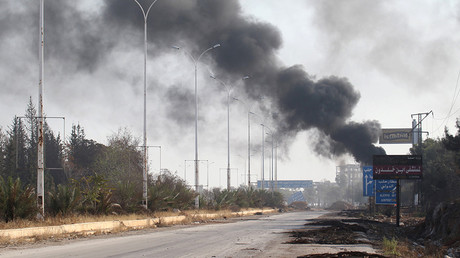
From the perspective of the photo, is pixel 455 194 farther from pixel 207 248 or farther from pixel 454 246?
pixel 207 248

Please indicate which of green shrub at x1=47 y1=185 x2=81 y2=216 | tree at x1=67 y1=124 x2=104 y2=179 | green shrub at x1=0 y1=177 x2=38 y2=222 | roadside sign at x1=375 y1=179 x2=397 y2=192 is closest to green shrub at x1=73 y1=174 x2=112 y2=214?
green shrub at x1=47 y1=185 x2=81 y2=216

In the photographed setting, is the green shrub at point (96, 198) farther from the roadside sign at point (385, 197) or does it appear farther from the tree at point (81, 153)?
the tree at point (81, 153)

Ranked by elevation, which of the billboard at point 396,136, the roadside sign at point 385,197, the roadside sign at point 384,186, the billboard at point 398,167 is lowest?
the roadside sign at point 385,197

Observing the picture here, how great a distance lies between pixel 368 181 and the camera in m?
54.4

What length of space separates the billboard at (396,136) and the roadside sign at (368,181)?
53407 mm

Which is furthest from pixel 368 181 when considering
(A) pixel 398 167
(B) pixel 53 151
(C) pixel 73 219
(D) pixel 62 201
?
(B) pixel 53 151

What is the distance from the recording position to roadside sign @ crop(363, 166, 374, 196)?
53.3 m

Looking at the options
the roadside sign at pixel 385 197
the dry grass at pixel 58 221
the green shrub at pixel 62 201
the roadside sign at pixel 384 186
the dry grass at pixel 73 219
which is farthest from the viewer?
the roadside sign at pixel 384 186

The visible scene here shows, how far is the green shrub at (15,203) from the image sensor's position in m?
19.6

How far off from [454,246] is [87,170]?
64.1 metres

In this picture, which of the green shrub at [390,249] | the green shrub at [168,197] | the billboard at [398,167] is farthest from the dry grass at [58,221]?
the billboard at [398,167]

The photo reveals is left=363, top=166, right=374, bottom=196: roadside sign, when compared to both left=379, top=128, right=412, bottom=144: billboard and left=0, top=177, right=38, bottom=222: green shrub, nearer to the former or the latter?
left=0, top=177, right=38, bottom=222: green shrub

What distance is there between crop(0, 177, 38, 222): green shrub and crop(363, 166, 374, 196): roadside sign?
37569mm

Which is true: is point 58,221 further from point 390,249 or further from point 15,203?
point 390,249
